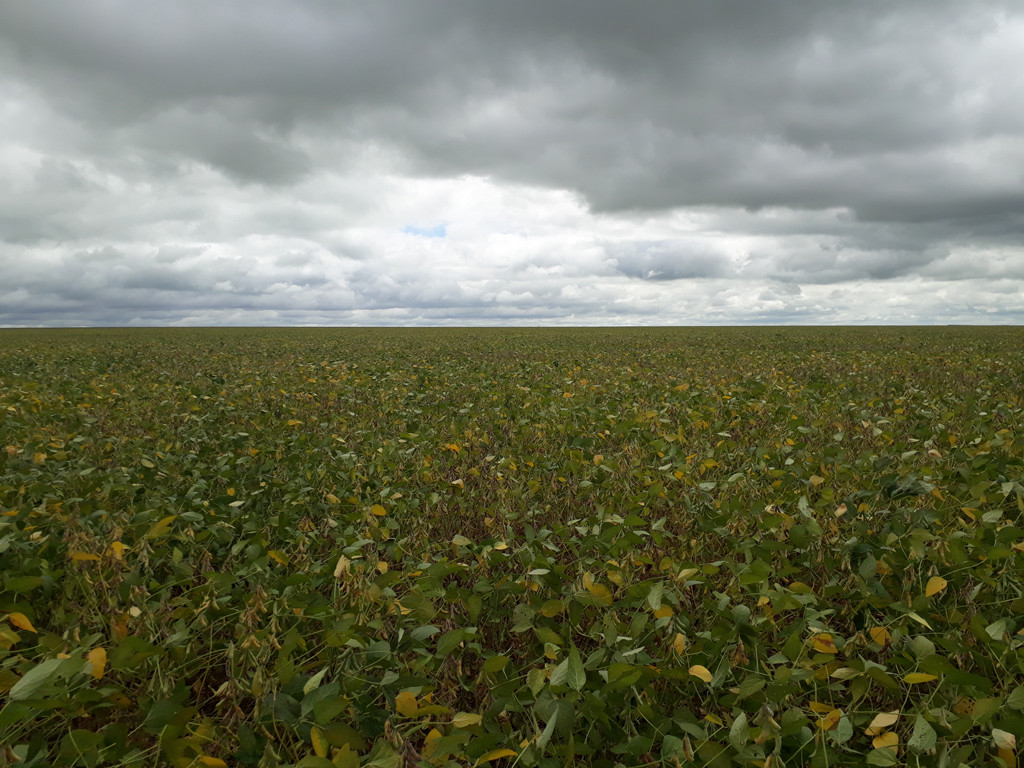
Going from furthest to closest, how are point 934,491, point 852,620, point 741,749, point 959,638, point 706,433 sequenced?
point 706,433, point 934,491, point 852,620, point 959,638, point 741,749

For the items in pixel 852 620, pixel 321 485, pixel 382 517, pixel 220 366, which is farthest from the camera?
pixel 220 366

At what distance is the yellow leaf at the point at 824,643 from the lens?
2.27 m

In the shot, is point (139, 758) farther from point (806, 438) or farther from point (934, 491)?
point (806, 438)

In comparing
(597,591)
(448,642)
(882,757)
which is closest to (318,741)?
(448,642)

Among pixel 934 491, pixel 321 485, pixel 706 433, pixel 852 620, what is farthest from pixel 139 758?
pixel 706 433

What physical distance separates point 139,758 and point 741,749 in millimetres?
2048

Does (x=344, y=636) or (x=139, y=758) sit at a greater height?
(x=344, y=636)

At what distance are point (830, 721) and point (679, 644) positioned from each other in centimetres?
59

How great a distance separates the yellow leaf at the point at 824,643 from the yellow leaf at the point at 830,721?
0.37 meters

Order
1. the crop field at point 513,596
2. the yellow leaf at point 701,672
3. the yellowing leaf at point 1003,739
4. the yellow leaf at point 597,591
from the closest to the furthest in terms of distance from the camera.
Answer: the yellowing leaf at point 1003,739 < the crop field at point 513,596 < the yellow leaf at point 701,672 < the yellow leaf at point 597,591

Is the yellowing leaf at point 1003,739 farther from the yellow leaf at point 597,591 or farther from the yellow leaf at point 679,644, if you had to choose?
the yellow leaf at point 597,591

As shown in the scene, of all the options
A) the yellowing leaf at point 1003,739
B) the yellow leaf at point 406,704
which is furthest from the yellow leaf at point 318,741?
the yellowing leaf at point 1003,739

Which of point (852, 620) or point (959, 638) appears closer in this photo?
point (959, 638)

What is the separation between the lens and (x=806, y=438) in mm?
6227
